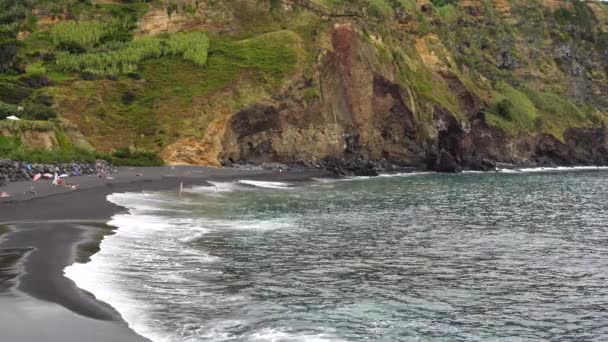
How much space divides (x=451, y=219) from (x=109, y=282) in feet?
79.3

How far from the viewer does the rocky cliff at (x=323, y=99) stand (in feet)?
244

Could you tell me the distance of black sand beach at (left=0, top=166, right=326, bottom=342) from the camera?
461 inches

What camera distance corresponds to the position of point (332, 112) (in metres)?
88.2

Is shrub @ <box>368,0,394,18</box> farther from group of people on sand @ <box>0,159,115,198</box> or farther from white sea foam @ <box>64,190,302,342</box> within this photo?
white sea foam @ <box>64,190,302,342</box>

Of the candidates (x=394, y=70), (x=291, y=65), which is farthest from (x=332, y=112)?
(x=394, y=70)

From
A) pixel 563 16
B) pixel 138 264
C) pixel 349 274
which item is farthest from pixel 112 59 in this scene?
pixel 563 16

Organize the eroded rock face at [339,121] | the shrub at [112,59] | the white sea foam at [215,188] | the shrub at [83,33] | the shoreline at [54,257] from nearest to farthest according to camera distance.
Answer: the shoreline at [54,257] < the white sea foam at [215,188] < the shrub at [112,59] < the eroded rock face at [339,121] < the shrub at [83,33]

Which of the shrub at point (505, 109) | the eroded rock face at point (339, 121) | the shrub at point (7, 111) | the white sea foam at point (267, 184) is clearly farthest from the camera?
the shrub at point (505, 109)

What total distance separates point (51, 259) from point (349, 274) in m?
9.37

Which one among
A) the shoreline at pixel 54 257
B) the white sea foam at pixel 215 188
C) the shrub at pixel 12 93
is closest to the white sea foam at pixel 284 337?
the shoreline at pixel 54 257

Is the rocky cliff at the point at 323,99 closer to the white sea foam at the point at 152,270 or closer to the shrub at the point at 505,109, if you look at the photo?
the shrub at the point at 505,109

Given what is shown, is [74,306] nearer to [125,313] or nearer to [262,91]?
[125,313]

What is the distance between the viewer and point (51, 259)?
18.2m

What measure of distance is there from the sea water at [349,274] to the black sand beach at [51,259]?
27.6 inches
